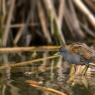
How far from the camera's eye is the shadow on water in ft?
11.8

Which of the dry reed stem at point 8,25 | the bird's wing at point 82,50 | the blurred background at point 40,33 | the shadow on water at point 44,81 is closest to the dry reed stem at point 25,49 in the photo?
the blurred background at point 40,33

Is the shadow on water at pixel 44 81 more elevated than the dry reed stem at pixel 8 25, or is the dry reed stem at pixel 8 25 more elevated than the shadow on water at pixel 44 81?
the dry reed stem at pixel 8 25

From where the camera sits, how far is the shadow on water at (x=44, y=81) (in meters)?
3.59

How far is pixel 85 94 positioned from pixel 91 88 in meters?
0.23

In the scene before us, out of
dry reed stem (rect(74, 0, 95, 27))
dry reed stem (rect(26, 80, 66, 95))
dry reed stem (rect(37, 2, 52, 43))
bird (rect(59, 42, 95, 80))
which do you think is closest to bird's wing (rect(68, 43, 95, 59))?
bird (rect(59, 42, 95, 80))

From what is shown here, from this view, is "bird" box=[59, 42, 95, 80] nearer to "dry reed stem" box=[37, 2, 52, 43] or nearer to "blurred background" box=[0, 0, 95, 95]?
"blurred background" box=[0, 0, 95, 95]

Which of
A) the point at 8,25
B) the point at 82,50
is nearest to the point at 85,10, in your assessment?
the point at 8,25

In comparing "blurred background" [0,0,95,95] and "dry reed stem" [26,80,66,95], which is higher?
"blurred background" [0,0,95,95]

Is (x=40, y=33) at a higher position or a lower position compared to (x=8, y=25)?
lower

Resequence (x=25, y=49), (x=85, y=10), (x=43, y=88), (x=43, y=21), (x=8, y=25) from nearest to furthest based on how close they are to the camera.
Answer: (x=43, y=88), (x=25, y=49), (x=8, y=25), (x=43, y=21), (x=85, y=10)

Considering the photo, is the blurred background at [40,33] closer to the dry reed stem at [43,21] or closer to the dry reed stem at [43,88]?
the dry reed stem at [43,21]

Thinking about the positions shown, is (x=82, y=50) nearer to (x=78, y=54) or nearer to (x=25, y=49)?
(x=78, y=54)

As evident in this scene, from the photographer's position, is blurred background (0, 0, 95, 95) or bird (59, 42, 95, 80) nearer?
bird (59, 42, 95, 80)

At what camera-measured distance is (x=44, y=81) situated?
398 cm
